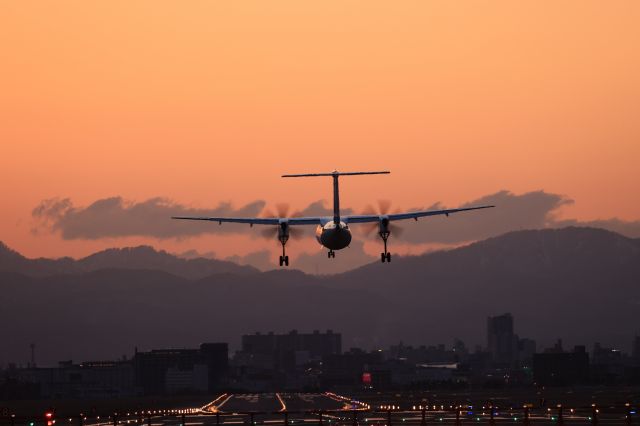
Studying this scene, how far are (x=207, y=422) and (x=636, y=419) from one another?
36.9 m

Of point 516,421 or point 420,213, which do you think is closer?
point 516,421

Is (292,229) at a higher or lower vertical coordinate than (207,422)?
higher

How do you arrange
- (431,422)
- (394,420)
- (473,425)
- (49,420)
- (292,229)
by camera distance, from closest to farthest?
(49,420)
(473,425)
(431,422)
(394,420)
(292,229)

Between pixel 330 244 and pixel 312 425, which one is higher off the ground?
pixel 330 244

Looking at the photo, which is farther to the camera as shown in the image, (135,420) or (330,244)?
(135,420)

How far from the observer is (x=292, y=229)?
12938 centimetres

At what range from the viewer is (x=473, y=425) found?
104500 millimetres

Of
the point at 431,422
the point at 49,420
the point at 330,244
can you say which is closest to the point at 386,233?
the point at 330,244

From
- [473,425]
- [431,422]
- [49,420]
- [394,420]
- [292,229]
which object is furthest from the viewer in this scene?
[292,229]

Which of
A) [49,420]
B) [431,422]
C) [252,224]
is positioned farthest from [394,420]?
[49,420]

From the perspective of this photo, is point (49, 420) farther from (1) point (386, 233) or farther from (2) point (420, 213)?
(2) point (420, 213)

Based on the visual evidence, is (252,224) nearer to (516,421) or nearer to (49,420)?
(516,421)

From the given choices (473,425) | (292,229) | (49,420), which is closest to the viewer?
(49,420)

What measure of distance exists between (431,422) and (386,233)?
19.2 meters
